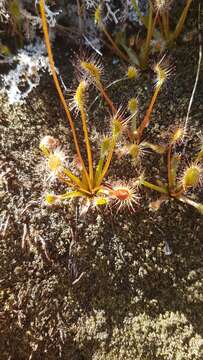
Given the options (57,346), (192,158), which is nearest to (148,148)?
(192,158)

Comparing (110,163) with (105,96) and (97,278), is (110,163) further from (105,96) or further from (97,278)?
(97,278)

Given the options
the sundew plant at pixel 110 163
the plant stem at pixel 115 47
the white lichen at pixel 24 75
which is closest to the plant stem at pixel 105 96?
the sundew plant at pixel 110 163

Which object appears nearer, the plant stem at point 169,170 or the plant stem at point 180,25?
the plant stem at point 169,170

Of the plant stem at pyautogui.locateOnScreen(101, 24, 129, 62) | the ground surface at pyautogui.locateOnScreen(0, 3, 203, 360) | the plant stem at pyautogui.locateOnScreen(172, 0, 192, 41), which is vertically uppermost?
the plant stem at pyautogui.locateOnScreen(172, 0, 192, 41)

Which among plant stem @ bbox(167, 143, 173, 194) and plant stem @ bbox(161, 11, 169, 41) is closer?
plant stem @ bbox(167, 143, 173, 194)

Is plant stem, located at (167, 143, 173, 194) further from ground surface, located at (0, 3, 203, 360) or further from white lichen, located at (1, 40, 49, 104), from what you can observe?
white lichen, located at (1, 40, 49, 104)

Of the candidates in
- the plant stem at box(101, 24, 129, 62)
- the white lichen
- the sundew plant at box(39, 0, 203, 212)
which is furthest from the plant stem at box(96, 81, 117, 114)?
the white lichen

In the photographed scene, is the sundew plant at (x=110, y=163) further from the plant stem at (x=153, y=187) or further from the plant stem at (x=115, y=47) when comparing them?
Result: the plant stem at (x=115, y=47)

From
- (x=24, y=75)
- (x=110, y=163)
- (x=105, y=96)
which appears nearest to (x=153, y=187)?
(x=110, y=163)

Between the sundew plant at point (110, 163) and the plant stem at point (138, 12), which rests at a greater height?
the plant stem at point (138, 12)
